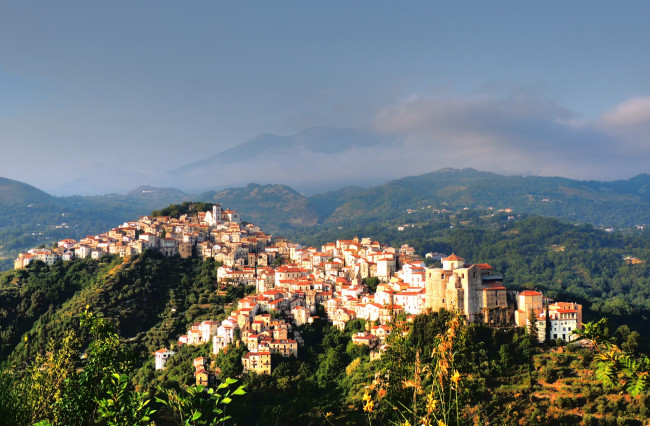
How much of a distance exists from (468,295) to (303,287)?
13083 millimetres

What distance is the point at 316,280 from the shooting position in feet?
131

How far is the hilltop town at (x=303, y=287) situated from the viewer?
29.6 m

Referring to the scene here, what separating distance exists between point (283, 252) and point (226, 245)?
5.17 meters

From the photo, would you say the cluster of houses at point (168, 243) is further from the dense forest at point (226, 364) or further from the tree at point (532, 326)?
the tree at point (532, 326)

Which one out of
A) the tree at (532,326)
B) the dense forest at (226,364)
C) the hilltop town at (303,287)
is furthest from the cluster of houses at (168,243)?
the tree at (532,326)

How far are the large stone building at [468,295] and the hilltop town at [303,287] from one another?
5cm

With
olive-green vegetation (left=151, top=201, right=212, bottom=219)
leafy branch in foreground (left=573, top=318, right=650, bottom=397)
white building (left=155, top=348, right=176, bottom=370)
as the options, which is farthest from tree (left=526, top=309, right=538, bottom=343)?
olive-green vegetation (left=151, top=201, right=212, bottom=219)

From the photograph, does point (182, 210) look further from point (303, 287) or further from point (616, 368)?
point (616, 368)

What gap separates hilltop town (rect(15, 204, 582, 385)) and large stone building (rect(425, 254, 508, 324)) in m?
0.05

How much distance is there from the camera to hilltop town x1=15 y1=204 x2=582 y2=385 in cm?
2958

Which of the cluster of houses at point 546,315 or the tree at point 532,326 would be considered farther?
the cluster of houses at point 546,315

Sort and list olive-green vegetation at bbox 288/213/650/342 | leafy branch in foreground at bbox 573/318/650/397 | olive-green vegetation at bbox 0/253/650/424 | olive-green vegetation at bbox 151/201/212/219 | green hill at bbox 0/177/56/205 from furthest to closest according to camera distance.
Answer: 1. green hill at bbox 0/177/56/205
2. olive-green vegetation at bbox 288/213/650/342
3. olive-green vegetation at bbox 151/201/212/219
4. olive-green vegetation at bbox 0/253/650/424
5. leafy branch in foreground at bbox 573/318/650/397

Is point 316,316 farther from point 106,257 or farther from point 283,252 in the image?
point 106,257

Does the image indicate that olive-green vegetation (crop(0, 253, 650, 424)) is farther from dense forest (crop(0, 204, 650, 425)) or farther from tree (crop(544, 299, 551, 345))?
tree (crop(544, 299, 551, 345))
